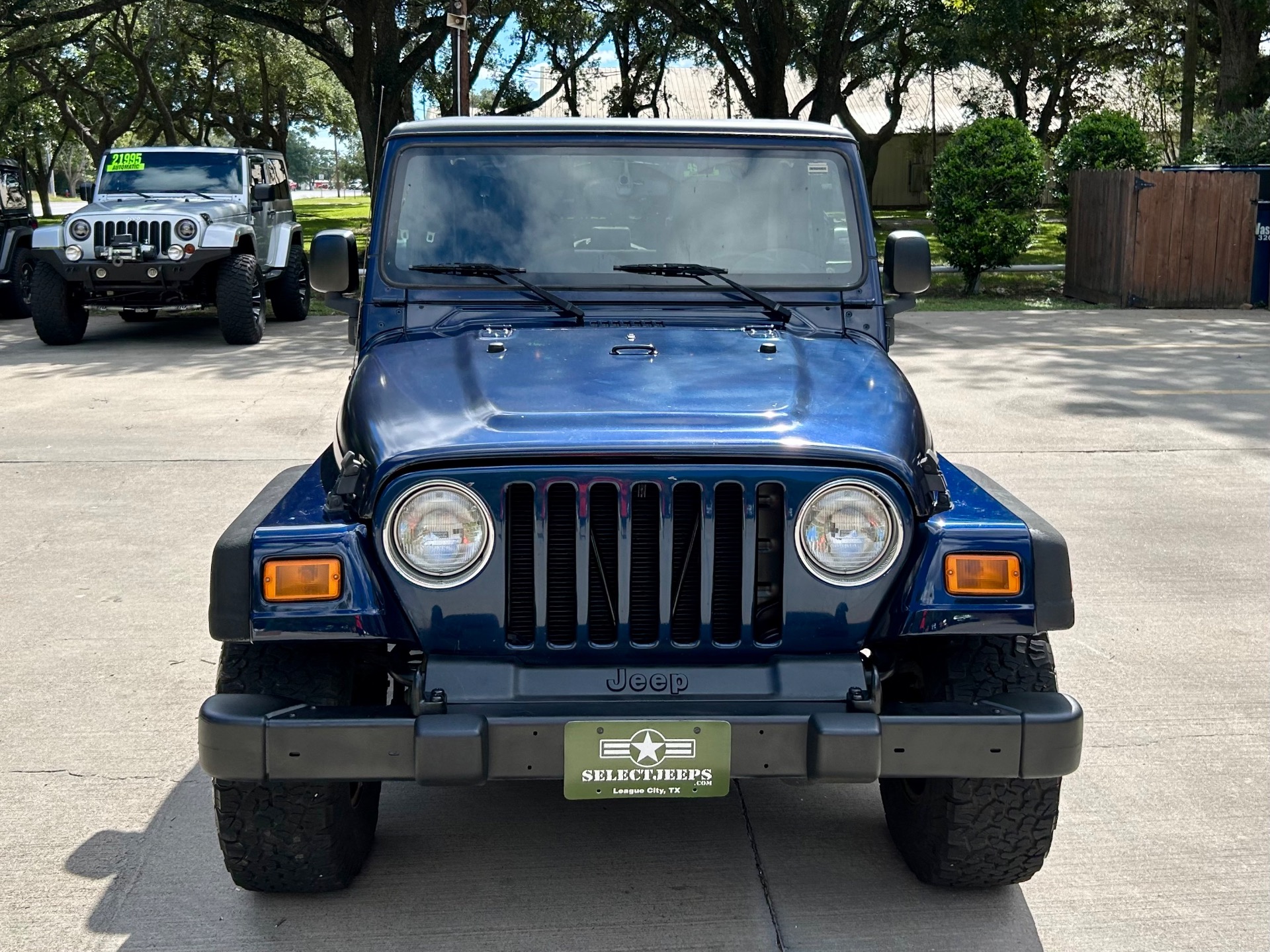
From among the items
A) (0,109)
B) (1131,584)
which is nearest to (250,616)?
(1131,584)

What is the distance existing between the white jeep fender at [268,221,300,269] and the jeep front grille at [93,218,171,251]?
1.84 metres

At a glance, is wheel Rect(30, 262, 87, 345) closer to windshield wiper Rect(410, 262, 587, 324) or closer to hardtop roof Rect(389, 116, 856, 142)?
hardtop roof Rect(389, 116, 856, 142)

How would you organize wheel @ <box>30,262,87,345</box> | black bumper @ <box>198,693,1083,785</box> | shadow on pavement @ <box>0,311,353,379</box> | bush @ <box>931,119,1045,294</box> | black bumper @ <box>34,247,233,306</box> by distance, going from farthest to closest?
bush @ <box>931,119,1045,294</box> → wheel @ <box>30,262,87,345</box> → black bumper @ <box>34,247,233,306</box> → shadow on pavement @ <box>0,311,353,379</box> → black bumper @ <box>198,693,1083,785</box>

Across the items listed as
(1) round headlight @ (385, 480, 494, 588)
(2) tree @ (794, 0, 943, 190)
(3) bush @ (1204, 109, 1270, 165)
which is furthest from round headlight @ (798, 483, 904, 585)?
(2) tree @ (794, 0, 943, 190)

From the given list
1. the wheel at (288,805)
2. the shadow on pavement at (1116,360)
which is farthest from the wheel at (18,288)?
the wheel at (288,805)

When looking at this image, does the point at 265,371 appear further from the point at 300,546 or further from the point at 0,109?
the point at 0,109

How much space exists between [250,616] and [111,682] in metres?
2.20

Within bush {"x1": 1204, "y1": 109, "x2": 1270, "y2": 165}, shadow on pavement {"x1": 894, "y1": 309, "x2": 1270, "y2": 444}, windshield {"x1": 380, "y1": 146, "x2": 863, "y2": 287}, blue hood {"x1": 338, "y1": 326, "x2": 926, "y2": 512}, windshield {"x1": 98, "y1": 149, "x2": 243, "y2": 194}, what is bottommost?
shadow on pavement {"x1": 894, "y1": 309, "x2": 1270, "y2": 444}

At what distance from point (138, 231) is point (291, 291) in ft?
8.47

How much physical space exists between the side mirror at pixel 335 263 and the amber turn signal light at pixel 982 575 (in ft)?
7.57

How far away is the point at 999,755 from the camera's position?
282 centimetres

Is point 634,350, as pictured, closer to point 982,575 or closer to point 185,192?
point 982,575

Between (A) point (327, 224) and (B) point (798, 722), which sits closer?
(B) point (798, 722)

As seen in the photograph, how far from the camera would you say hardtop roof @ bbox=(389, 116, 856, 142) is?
4141 millimetres
